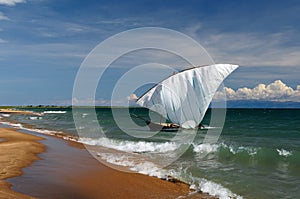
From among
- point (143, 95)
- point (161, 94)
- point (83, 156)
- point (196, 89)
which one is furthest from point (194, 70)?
point (83, 156)

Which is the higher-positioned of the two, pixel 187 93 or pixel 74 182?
pixel 187 93

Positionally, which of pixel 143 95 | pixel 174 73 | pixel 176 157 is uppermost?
pixel 174 73

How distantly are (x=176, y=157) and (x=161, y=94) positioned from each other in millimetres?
11075

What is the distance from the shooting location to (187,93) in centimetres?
2705

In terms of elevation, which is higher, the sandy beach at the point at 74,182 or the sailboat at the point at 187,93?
the sailboat at the point at 187,93

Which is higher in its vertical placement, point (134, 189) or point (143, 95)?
point (143, 95)

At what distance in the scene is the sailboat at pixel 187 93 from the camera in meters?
26.0

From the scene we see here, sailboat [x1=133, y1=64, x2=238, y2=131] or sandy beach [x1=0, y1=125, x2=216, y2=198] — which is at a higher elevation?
sailboat [x1=133, y1=64, x2=238, y2=131]

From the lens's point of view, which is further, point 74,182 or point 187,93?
point 187,93

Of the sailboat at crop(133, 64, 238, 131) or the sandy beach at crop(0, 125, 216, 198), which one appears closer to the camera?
the sandy beach at crop(0, 125, 216, 198)

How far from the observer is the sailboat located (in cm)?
2603

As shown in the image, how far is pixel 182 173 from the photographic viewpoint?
12625 millimetres

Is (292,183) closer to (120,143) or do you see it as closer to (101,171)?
(101,171)

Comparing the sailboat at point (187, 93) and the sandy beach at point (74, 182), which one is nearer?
the sandy beach at point (74, 182)
